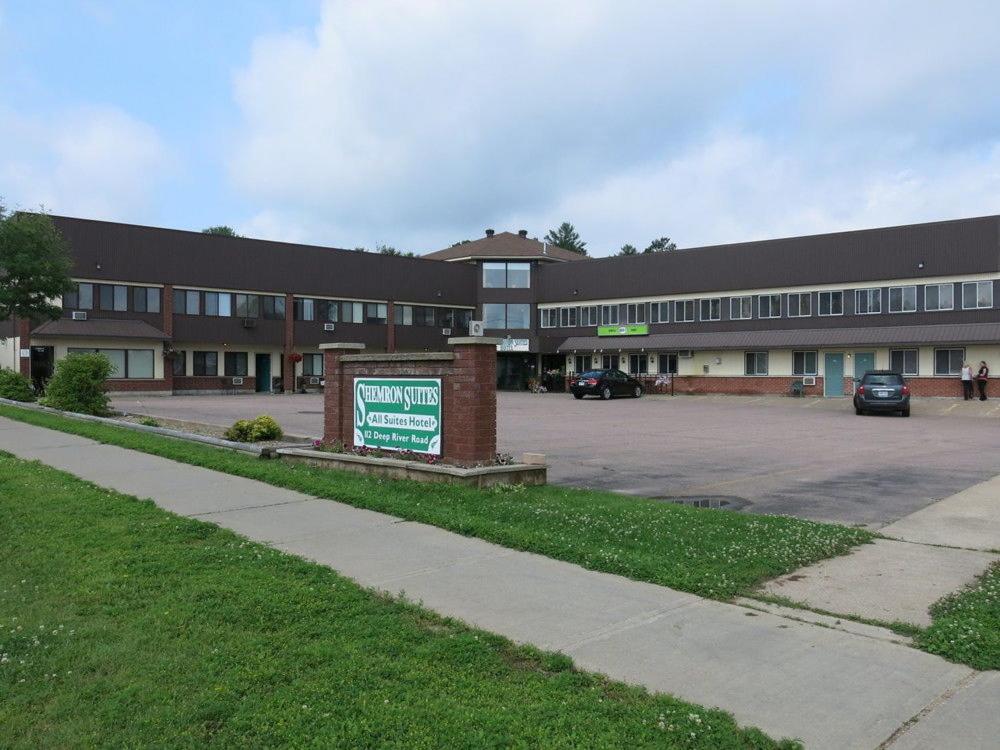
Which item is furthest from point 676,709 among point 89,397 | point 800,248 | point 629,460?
point 800,248

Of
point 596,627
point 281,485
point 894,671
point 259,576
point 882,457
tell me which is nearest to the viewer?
point 894,671

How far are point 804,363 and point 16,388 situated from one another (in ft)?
123

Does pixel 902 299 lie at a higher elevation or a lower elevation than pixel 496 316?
lower

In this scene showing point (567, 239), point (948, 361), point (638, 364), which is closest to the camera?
point (948, 361)

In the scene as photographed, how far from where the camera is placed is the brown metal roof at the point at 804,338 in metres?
38.0

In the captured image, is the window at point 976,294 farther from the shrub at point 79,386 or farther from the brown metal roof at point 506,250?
the shrub at point 79,386

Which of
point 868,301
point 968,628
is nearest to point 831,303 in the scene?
point 868,301

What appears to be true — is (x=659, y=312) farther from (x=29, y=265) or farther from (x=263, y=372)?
(x=29, y=265)

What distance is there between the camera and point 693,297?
161ft

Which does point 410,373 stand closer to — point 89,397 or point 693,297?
point 89,397

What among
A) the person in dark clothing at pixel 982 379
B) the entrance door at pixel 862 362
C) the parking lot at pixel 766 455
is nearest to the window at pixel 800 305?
the entrance door at pixel 862 362

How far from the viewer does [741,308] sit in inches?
1857

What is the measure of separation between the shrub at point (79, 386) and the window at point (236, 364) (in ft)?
89.0

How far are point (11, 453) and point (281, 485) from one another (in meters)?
5.78
